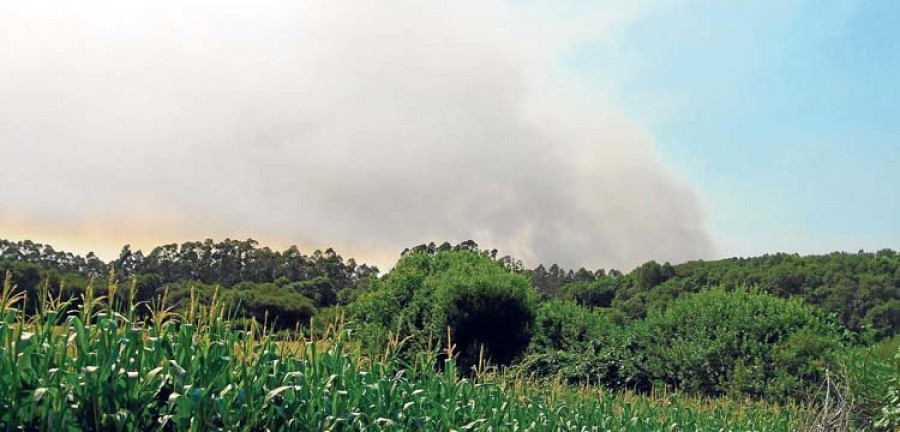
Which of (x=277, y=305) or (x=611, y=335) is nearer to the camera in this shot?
(x=611, y=335)

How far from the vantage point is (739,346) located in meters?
19.4

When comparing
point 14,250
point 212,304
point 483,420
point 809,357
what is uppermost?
point 14,250

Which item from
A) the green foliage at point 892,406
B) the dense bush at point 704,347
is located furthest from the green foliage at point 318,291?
the green foliage at point 892,406

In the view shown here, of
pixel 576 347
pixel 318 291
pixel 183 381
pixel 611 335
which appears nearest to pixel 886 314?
pixel 611 335

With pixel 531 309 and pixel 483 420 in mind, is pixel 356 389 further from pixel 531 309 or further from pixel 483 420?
pixel 531 309

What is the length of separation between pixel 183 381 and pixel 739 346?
17.5m

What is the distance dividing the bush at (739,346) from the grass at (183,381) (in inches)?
537

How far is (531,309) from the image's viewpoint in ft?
74.2

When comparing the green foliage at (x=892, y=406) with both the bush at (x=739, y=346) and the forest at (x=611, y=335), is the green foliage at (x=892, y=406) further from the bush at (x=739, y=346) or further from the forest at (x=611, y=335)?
the bush at (x=739, y=346)

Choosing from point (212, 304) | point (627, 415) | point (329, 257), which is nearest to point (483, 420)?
point (212, 304)

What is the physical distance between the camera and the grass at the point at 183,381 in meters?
4.13

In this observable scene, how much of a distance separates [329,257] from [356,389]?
1861 inches

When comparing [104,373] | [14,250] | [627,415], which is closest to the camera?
[104,373]

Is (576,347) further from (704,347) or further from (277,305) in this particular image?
(277,305)
